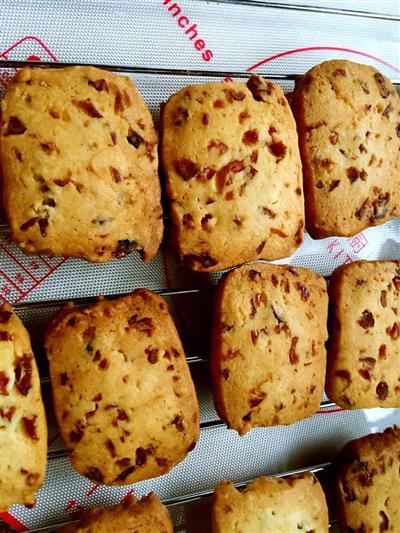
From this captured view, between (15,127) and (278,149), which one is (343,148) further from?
(15,127)

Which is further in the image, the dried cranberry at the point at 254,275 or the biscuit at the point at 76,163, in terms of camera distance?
the dried cranberry at the point at 254,275

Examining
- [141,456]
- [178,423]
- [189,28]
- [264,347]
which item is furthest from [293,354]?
[189,28]

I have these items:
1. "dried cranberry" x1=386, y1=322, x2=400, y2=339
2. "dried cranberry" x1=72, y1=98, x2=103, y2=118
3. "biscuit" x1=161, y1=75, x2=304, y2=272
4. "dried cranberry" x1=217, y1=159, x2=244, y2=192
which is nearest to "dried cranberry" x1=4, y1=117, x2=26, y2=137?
"dried cranberry" x1=72, y1=98, x2=103, y2=118

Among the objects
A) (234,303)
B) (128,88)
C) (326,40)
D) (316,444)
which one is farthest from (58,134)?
(316,444)

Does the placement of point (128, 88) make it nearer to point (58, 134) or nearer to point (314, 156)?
point (58, 134)

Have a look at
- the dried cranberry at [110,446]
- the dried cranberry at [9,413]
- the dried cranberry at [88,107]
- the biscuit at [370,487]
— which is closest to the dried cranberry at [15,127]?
the dried cranberry at [88,107]

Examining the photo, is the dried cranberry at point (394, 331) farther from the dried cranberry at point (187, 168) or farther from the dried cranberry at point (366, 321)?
the dried cranberry at point (187, 168)
